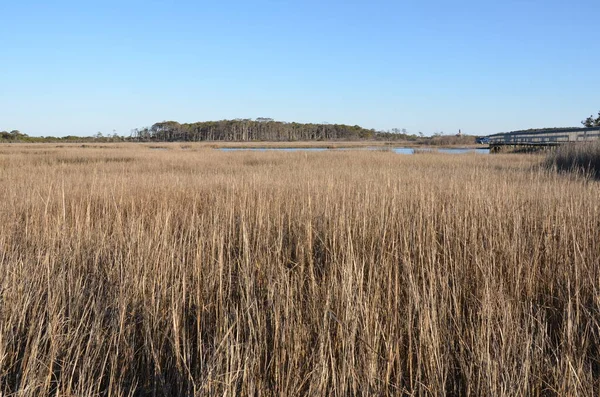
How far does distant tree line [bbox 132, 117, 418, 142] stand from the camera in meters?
115

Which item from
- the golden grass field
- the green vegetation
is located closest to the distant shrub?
the golden grass field

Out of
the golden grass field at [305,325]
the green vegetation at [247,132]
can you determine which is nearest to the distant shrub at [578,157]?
the golden grass field at [305,325]

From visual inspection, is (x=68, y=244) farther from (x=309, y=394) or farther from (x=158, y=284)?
(x=309, y=394)

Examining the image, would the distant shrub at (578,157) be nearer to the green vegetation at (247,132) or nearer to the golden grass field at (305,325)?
the golden grass field at (305,325)

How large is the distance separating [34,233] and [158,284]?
240cm

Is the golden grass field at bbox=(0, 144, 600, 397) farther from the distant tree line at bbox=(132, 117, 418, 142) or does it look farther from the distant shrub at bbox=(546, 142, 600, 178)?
the distant tree line at bbox=(132, 117, 418, 142)

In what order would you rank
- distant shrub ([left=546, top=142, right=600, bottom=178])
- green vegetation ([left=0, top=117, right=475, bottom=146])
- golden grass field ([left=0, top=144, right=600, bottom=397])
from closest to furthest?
1. golden grass field ([left=0, top=144, right=600, bottom=397])
2. distant shrub ([left=546, top=142, right=600, bottom=178])
3. green vegetation ([left=0, top=117, right=475, bottom=146])

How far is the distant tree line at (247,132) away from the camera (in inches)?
4537

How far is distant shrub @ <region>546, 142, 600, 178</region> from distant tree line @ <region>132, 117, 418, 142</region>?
9962 centimetres

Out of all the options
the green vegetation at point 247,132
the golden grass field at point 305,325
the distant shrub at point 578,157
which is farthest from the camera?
the green vegetation at point 247,132

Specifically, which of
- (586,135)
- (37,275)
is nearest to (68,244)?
(37,275)

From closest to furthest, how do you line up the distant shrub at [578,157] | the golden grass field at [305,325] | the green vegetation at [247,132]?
the golden grass field at [305,325] < the distant shrub at [578,157] < the green vegetation at [247,132]

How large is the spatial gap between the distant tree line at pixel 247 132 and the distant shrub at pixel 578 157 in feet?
327

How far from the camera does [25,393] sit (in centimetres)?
169
